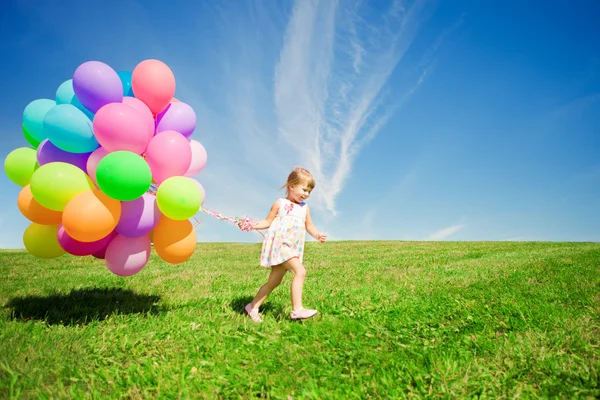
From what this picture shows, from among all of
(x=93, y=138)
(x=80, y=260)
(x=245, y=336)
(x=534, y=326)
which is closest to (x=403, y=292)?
(x=534, y=326)

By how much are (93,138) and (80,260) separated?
9.73 meters

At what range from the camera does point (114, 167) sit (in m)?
3.99

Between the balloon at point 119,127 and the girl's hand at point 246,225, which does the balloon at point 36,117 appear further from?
the girl's hand at point 246,225

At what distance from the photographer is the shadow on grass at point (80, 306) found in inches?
200

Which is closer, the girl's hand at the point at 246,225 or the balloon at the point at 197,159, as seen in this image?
the girl's hand at the point at 246,225

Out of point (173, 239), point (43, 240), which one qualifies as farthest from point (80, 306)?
point (173, 239)

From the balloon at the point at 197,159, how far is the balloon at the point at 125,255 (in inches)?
46.0

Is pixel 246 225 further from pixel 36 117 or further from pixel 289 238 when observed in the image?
pixel 36 117

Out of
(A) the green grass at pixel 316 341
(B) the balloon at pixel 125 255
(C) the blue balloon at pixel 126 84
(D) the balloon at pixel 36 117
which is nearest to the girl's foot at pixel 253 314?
(A) the green grass at pixel 316 341

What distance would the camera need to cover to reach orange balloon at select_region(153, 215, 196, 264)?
464cm

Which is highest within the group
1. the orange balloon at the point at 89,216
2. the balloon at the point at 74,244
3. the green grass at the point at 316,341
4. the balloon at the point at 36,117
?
the balloon at the point at 36,117

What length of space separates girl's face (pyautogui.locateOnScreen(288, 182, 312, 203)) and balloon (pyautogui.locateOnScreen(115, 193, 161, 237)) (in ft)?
5.83

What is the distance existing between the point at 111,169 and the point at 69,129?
0.92 meters

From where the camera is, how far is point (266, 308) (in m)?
5.65
